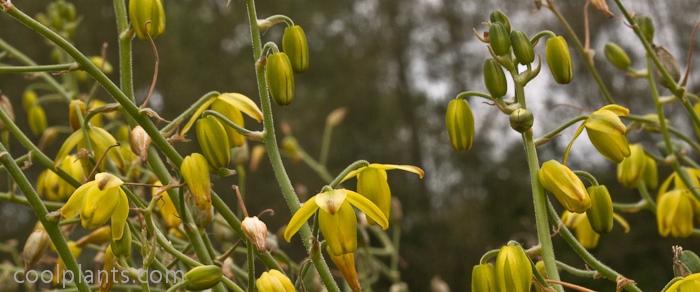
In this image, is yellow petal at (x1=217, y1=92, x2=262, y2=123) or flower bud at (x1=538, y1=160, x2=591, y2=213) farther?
yellow petal at (x1=217, y1=92, x2=262, y2=123)

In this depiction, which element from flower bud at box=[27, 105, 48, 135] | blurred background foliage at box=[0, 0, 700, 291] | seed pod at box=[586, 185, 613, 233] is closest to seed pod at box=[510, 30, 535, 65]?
seed pod at box=[586, 185, 613, 233]

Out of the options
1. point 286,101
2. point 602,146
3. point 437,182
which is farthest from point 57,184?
point 437,182

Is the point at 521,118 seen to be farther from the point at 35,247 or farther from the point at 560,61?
the point at 35,247

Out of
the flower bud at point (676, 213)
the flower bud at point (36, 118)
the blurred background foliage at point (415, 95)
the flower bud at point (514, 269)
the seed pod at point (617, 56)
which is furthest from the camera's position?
the blurred background foliage at point (415, 95)

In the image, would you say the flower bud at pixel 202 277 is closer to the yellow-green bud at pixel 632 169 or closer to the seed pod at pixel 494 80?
the seed pod at pixel 494 80

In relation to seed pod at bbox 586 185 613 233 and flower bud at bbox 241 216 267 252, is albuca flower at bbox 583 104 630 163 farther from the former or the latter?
flower bud at bbox 241 216 267 252

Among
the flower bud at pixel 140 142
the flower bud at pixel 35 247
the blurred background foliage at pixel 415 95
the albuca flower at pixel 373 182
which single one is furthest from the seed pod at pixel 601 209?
the blurred background foliage at pixel 415 95

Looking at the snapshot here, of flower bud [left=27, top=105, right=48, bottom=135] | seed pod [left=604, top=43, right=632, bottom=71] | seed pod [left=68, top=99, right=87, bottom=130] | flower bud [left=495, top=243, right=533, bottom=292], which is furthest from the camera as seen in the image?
flower bud [left=27, top=105, right=48, bottom=135]
